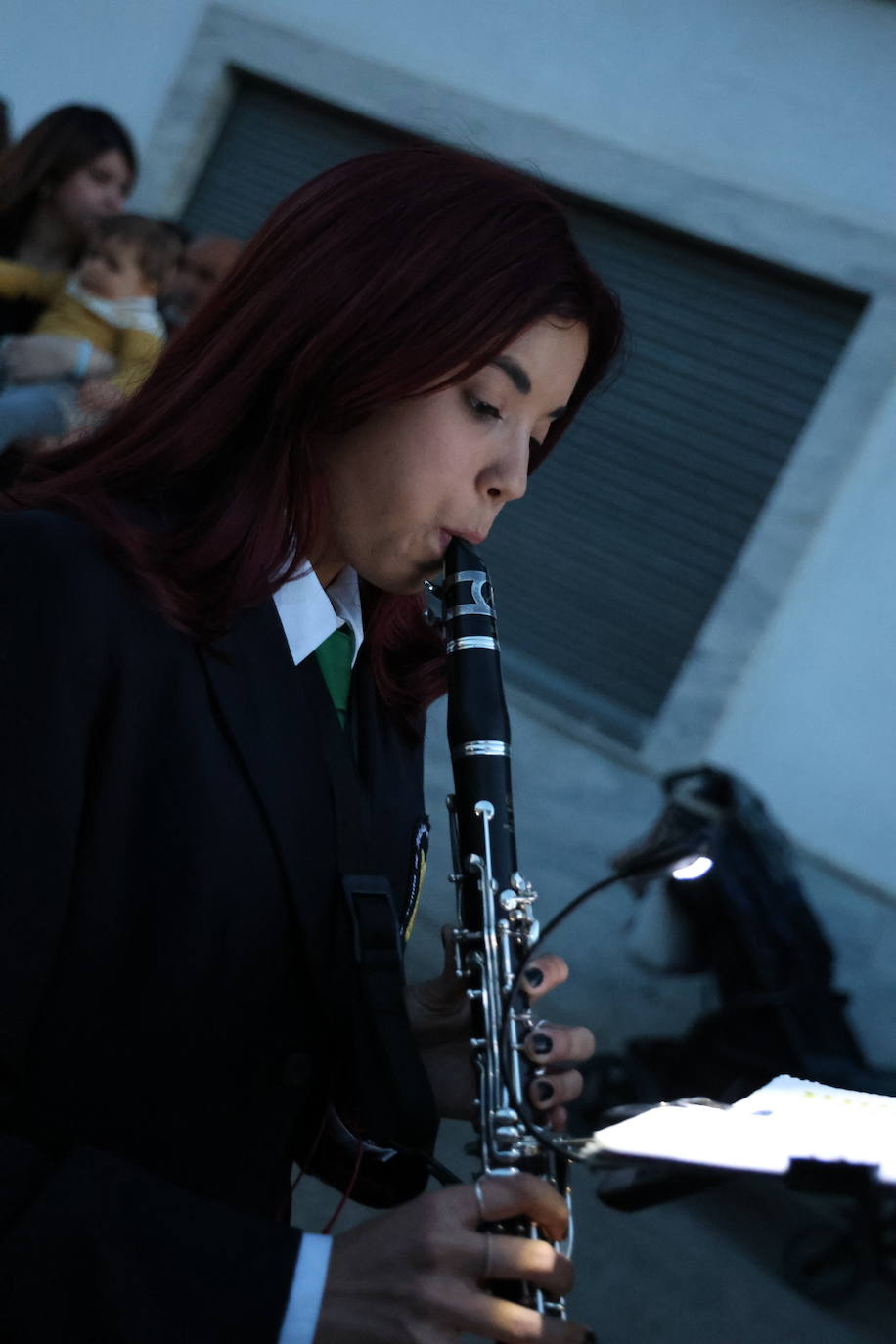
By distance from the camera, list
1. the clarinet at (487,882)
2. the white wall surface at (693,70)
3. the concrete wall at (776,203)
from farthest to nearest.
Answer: the white wall surface at (693,70), the concrete wall at (776,203), the clarinet at (487,882)

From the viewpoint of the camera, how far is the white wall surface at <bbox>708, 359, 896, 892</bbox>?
5613 millimetres

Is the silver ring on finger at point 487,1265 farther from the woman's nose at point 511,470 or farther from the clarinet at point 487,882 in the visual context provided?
the woman's nose at point 511,470

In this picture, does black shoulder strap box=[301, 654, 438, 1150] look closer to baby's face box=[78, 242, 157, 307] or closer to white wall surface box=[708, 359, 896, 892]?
baby's face box=[78, 242, 157, 307]

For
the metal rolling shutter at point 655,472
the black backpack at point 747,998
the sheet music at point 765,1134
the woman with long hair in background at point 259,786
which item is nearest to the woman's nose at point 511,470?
the woman with long hair in background at point 259,786

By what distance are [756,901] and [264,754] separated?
9.99 feet

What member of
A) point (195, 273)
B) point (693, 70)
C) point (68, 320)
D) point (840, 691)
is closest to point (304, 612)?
point (68, 320)

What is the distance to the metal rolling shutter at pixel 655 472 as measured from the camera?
6.16 m

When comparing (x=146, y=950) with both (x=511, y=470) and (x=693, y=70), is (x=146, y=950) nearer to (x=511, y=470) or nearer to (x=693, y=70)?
(x=511, y=470)

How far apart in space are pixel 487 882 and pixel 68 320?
2.89 m

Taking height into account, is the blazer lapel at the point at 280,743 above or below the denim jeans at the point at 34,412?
below

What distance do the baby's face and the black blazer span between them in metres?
2.74

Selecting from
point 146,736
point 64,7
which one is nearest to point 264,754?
Answer: point 146,736

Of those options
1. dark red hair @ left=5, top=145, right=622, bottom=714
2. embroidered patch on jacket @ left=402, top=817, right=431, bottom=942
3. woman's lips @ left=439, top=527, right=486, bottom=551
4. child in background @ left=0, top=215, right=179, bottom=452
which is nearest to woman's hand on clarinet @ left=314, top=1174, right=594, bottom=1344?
embroidered patch on jacket @ left=402, top=817, right=431, bottom=942

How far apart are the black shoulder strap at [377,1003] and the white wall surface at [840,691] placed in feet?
15.3
